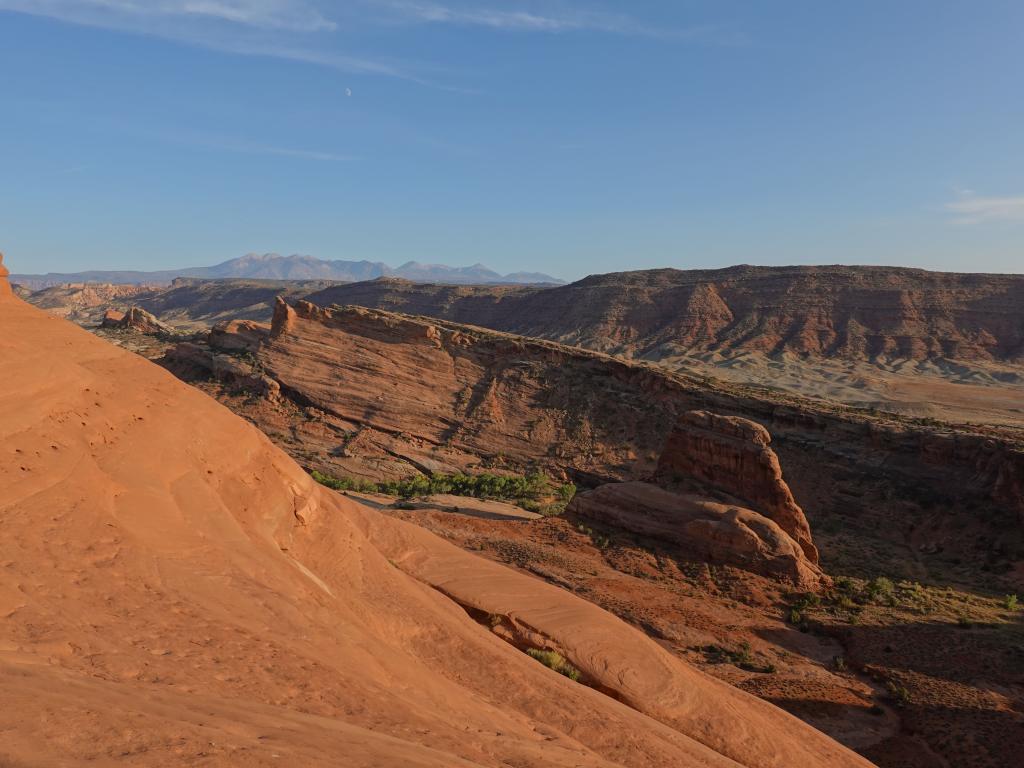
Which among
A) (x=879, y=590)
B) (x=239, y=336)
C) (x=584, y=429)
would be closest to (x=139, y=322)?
(x=239, y=336)

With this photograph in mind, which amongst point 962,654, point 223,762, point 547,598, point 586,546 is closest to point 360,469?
point 586,546

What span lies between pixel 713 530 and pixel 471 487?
47.8 ft

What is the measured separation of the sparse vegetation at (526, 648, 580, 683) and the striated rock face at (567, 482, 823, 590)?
9.63m

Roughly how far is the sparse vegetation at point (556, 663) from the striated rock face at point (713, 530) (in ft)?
31.6

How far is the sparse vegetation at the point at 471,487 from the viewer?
29.7 m

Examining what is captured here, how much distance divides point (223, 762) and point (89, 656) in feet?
6.51

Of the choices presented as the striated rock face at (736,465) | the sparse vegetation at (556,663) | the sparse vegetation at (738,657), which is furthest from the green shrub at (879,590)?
the sparse vegetation at (556,663)

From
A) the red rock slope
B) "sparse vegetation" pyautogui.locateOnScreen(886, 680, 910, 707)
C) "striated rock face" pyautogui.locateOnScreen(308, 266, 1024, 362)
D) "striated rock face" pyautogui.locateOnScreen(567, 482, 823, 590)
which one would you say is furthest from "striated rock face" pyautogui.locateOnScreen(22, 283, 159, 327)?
"sparse vegetation" pyautogui.locateOnScreen(886, 680, 910, 707)

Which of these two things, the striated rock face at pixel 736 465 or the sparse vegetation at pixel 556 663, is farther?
the striated rock face at pixel 736 465

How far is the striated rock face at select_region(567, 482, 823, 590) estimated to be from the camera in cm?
1850

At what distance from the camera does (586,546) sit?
20.2 meters

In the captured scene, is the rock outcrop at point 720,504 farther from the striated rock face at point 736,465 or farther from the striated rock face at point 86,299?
the striated rock face at point 86,299

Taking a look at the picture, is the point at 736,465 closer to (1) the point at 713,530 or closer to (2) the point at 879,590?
(1) the point at 713,530

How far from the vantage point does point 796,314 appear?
88.7 metres
